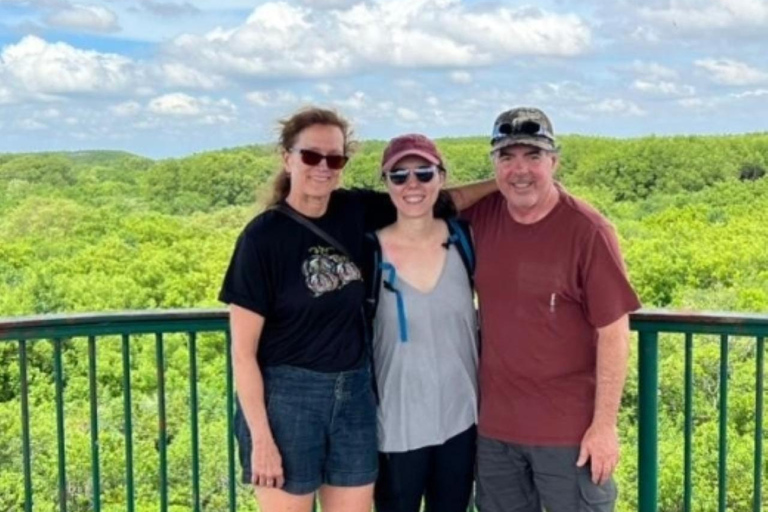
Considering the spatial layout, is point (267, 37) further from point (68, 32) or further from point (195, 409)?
point (68, 32)

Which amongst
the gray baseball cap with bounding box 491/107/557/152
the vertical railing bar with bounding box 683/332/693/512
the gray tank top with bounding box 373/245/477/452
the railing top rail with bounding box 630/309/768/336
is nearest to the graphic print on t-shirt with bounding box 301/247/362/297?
the gray tank top with bounding box 373/245/477/452

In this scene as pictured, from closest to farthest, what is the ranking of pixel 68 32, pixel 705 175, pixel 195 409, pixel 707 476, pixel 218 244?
pixel 195 409
pixel 707 476
pixel 218 244
pixel 68 32
pixel 705 175

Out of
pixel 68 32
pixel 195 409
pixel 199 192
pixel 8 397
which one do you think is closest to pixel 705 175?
pixel 199 192

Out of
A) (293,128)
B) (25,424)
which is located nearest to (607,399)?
(293,128)

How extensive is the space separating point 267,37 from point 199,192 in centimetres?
1008

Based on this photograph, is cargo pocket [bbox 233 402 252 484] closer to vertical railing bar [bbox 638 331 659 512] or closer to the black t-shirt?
the black t-shirt

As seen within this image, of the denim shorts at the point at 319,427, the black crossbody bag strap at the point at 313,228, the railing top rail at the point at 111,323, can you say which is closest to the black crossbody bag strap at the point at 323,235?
the black crossbody bag strap at the point at 313,228

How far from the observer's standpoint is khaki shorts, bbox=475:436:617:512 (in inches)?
91.2

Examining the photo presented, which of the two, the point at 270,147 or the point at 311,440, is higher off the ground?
the point at 270,147

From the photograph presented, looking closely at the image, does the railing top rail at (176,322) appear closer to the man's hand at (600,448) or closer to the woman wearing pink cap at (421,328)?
the man's hand at (600,448)

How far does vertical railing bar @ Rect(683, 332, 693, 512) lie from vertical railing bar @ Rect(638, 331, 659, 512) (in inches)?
3.6

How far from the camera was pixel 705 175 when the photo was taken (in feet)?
95.8

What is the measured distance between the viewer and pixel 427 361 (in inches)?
91.3

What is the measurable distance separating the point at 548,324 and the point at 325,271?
21.3 inches
